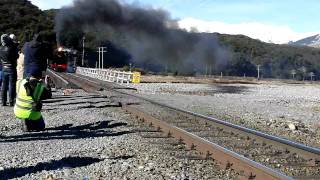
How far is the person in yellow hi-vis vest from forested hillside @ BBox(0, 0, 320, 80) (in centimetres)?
4582

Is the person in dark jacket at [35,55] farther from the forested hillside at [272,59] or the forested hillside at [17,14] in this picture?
the forested hillside at [272,59]

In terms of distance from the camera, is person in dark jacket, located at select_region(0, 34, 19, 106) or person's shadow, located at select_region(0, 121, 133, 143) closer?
person's shadow, located at select_region(0, 121, 133, 143)

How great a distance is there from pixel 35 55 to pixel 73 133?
2.44 metres

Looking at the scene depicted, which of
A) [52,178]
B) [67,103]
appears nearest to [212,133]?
[52,178]

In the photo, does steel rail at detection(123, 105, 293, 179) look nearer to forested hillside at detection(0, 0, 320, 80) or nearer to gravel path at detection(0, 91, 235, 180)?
gravel path at detection(0, 91, 235, 180)

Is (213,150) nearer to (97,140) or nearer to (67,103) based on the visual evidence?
(97,140)

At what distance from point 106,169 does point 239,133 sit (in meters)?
4.35

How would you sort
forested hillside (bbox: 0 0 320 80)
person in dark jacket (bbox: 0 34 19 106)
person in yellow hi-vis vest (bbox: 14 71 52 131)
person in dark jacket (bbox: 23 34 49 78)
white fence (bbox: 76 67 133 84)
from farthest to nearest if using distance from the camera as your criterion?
1. forested hillside (bbox: 0 0 320 80)
2. white fence (bbox: 76 67 133 84)
3. person in dark jacket (bbox: 0 34 19 106)
4. person in dark jacket (bbox: 23 34 49 78)
5. person in yellow hi-vis vest (bbox: 14 71 52 131)

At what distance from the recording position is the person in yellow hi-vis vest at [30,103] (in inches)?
394

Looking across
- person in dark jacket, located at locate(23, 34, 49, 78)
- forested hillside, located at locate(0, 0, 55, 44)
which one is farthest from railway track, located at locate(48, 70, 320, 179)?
forested hillside, located at locate(0, 0, 55, 44)

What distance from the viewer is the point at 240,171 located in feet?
21.8

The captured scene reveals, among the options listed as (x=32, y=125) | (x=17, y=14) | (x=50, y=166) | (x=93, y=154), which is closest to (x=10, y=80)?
(x=32, y=125)

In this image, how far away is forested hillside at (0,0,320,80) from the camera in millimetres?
99438

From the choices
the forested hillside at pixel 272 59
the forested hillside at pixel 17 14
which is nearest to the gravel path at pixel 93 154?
the forested hillside at pixel 17 14
